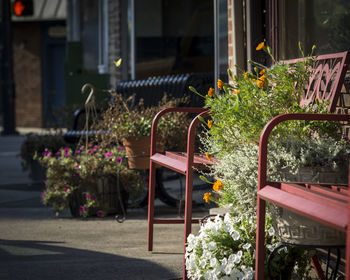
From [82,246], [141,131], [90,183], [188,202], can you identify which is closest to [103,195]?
[90,183]

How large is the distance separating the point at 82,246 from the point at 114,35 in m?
5.42

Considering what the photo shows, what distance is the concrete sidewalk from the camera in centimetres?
382

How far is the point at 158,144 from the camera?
17.0 ft

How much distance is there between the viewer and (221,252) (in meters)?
3.21

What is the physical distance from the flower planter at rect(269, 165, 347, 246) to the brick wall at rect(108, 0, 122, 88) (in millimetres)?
6620

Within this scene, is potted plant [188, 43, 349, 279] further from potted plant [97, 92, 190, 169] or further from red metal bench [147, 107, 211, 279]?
potted plant [97, 92, 190, 169]

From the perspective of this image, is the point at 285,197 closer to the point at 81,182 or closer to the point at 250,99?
the point at 250,99

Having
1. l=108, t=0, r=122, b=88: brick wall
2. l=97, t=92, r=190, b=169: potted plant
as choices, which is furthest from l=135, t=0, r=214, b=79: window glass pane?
l=97, t=92, r=190, b=169: potted plant

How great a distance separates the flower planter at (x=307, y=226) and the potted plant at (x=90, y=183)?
2.78m

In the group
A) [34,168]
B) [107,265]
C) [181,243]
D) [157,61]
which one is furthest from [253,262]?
[157,61]

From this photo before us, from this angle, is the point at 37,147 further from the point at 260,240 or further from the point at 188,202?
the point at 260,240

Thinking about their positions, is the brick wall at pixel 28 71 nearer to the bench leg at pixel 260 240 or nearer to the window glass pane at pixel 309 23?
the window glass pane at pixel 309 23

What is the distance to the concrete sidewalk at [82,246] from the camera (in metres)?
3.82

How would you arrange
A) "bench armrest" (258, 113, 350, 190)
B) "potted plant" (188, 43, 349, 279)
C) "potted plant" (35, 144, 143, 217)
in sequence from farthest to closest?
"potted plant" (35, 144, 143, 217) → "potted plant" (188, 43, 349, 279) → "bench armrest" (258, 113, 350, 190)
